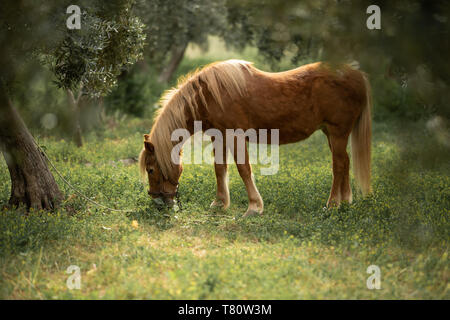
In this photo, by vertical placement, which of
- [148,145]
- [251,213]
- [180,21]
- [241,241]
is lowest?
[241,241]

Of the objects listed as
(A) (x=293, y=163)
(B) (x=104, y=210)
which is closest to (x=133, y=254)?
(B) (x=104, y=210)

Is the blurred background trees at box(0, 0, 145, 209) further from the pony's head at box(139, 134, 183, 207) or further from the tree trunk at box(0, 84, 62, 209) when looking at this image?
the pony's head at box(139, 134, 183, 207)

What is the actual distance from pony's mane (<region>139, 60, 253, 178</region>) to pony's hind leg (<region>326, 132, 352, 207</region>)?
1.64 m

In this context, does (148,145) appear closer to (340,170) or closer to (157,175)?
(157,175)

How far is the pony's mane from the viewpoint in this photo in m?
5.88

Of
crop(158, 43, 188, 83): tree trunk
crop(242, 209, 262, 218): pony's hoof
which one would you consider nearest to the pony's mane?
crop(242, 209, 262, 218): pony's hoof

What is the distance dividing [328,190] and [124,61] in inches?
166

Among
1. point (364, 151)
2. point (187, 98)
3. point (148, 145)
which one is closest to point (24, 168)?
point (148, 145)

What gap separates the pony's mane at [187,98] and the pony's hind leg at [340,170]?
1640mm

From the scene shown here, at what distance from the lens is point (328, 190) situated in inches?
287

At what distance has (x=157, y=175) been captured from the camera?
19.6ft

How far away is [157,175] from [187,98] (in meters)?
1.22

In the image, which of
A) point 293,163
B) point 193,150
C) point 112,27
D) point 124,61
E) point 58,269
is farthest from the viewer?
point 193,150

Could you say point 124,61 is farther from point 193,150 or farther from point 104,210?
point 193,150
